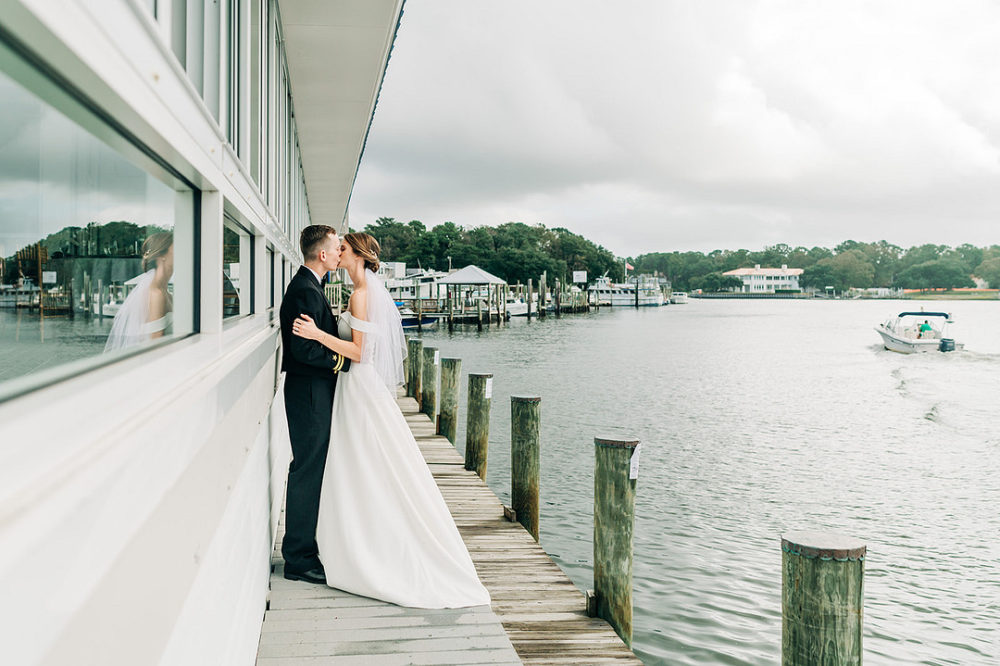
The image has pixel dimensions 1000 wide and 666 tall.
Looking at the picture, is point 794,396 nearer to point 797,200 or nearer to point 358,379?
point 358,379

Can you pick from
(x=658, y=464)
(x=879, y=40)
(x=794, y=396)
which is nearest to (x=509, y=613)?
(x=658, y=464)

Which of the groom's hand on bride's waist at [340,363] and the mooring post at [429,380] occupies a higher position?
the groom's hand on bride's waist at [340,363]

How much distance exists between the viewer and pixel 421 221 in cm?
14200

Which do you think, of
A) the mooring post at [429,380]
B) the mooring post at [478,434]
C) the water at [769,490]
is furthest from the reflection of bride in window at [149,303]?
the mooring post at [429,380]

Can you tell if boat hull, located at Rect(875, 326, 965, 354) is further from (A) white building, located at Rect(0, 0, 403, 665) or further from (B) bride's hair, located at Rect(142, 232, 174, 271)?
(B) bride's hair, located at Rect(142, 232, 174, 271)

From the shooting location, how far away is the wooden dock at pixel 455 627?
3561mm

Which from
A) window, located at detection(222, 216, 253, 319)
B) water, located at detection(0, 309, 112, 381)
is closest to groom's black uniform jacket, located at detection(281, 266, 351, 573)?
window, located at detection(222, 216, 253, 319)

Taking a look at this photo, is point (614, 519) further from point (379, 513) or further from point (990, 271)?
point (990, 271)

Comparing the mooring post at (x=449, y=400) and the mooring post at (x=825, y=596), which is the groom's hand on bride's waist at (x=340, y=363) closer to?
the mooring post at (x=825, y=596)

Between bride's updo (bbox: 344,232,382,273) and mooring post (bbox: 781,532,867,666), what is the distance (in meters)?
2.56

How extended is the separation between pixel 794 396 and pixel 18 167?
24.8 metres

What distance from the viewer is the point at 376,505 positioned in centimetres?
423

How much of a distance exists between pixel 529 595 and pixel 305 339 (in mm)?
1981

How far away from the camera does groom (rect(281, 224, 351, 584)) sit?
4.21 metres
